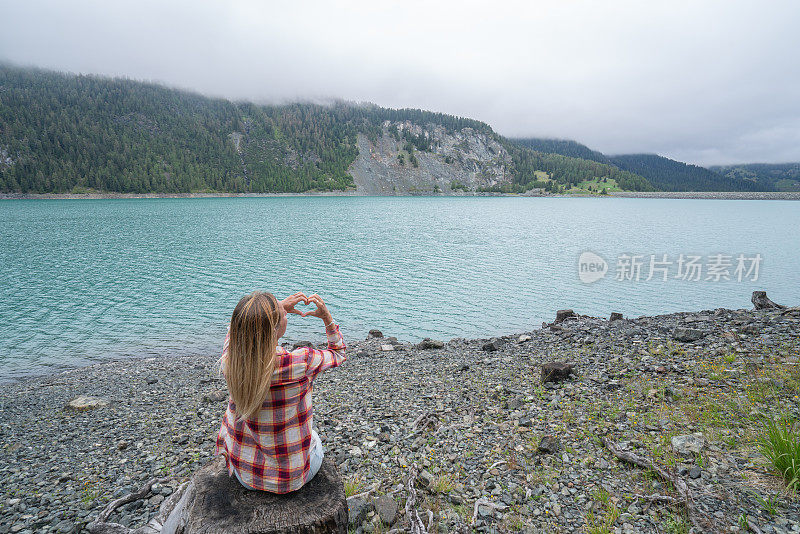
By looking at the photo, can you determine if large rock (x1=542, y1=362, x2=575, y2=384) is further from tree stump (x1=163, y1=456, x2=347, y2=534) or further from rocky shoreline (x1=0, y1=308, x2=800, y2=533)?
tree stump (x1=163, y1=456, x2=347, y2=534)

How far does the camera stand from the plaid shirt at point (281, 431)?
3.64 m

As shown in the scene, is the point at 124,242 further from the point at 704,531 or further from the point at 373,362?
the point at 704,531

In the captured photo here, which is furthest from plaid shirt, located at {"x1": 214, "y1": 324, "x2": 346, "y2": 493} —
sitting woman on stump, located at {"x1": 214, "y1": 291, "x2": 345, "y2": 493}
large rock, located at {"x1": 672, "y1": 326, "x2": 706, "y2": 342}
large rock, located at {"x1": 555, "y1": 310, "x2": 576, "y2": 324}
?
large rock, located at {"x1": 555, "y1": 310, "x2": 576, "y2": 324}

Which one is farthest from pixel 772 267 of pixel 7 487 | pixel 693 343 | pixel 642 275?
pixel 7 487

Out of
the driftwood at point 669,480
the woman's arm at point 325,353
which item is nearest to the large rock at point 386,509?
the woman's arm at point 325,353

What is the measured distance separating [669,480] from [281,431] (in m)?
5.49

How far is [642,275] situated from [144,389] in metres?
37.9

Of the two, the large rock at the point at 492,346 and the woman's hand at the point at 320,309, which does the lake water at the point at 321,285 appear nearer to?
the large rock at the point at 492,346

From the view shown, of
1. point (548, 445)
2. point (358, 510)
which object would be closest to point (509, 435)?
point (548, 445)

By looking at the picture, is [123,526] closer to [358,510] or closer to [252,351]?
[358,510]

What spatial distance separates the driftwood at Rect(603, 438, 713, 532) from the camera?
4812mm

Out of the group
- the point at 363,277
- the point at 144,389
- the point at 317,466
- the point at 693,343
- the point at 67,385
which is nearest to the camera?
the point at 317,466

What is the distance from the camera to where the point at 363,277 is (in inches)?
1369

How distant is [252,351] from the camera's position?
336cm
